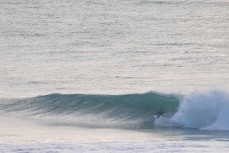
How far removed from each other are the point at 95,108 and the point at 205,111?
14.4 feet

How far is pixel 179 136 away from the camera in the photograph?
29.2m

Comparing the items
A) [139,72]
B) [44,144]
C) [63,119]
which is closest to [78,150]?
[44,144]

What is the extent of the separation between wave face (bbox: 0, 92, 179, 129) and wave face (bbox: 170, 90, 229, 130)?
0.59 meters

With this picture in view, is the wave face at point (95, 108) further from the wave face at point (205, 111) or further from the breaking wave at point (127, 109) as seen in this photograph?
the wave face at point (205, 111)

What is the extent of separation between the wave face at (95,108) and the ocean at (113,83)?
0.04 m

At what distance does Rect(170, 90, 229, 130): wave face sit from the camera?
31.2 metres

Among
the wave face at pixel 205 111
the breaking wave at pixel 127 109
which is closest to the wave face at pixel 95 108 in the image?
the breaking wave at pixel 127 109

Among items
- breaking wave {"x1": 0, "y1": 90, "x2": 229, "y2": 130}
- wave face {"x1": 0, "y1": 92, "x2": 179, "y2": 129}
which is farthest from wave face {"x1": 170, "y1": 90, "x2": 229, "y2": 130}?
wave face {"x1": 0, "y1": 92, "x2": 179, "y2": 129}

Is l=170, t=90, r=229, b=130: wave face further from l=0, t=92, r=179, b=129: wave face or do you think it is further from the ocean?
l=0, t=92, r=179, b=129: wave face

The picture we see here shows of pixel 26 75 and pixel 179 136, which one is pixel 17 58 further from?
pixel 179 136

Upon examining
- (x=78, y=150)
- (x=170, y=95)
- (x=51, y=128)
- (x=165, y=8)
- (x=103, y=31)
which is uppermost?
(x=165, y=8)

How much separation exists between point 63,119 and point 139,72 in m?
9.18

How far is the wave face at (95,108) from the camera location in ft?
107

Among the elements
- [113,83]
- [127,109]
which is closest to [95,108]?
[127,109]
